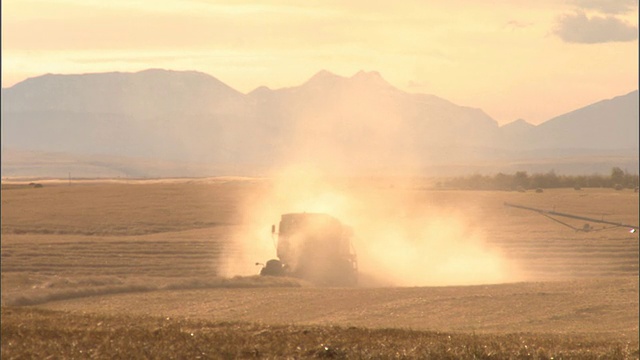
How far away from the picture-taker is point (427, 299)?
31422 mm

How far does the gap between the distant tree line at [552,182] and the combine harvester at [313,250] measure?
37.8 meters

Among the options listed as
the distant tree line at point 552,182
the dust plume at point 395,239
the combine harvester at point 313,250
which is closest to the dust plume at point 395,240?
the dust plume at point 395,239

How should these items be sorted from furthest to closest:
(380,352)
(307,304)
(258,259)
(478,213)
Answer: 1. (478,213)
2. (258,259)
3. (307,304)
4. (380,352)

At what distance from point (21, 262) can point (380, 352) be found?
33.7 metres

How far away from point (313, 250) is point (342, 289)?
14.3 ft

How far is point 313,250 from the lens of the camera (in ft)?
131

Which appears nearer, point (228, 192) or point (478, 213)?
point (478, 213)

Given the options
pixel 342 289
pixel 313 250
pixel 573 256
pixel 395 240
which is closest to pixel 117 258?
pixel 313 250

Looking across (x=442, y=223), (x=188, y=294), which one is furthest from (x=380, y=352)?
(x=442, y=223)

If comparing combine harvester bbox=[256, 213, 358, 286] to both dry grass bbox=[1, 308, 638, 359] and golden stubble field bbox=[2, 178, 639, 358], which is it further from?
dry grass bbox=[1, 308, 638, 359]

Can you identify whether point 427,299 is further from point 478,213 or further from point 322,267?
point 478,213

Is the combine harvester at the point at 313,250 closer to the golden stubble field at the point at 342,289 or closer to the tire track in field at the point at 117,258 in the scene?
the golden stubble field at the point at 342,289

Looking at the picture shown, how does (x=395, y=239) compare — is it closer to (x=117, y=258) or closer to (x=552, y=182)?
(x=117, y=258)

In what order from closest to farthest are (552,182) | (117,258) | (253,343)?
(253,343) → (117,258) → (552,182)
